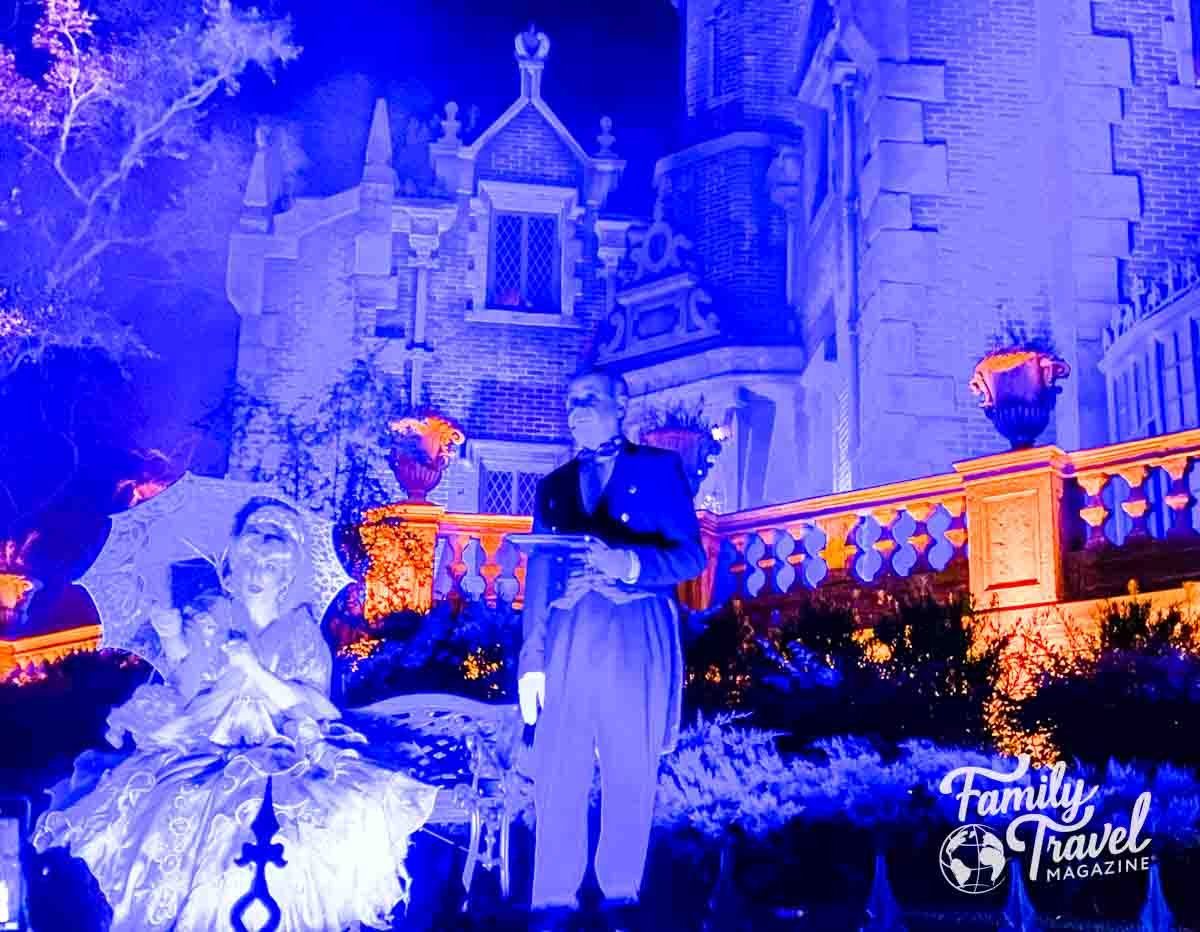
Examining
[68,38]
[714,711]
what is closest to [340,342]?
[68,38]

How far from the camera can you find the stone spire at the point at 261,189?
2012cm

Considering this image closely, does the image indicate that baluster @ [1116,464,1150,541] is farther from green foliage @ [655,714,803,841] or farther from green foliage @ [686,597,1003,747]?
green foliage @ [655,714,803,841]

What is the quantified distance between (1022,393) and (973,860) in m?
3.43

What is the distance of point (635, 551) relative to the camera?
4.76 m

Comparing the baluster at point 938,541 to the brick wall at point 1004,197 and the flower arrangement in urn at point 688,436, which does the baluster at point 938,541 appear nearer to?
the flower arrangement in urn at point 688,436

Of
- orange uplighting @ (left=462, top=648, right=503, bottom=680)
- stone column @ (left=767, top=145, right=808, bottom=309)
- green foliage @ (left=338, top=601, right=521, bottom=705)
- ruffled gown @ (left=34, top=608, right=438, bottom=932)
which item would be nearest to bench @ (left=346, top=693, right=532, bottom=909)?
ruffled gown @ (left=34, top=608, right=438, bottom=932)

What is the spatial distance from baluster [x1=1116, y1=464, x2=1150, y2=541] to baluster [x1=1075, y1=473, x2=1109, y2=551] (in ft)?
0.41

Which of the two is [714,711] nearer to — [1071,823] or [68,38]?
[1071,823]

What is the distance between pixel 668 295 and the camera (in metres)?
18.2

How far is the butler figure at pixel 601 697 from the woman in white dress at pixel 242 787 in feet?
2.61

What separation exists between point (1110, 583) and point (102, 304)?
16605 millimetres

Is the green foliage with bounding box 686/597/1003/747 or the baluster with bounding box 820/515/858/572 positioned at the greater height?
the baluster with bounding box 820/515/858/572

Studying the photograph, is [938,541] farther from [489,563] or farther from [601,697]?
[601,697]

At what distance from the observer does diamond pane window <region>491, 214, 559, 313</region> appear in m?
19.4
